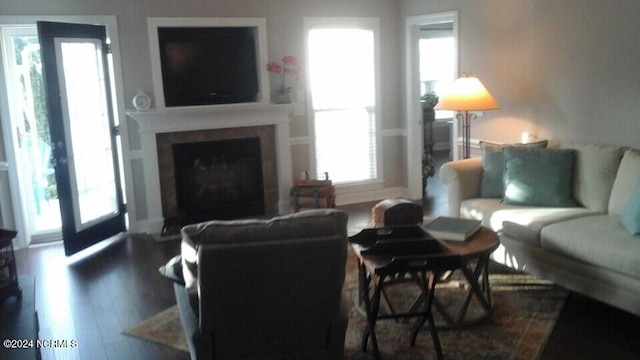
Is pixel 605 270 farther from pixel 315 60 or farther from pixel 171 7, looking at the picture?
pixel 171 7

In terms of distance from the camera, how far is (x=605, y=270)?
3414mm

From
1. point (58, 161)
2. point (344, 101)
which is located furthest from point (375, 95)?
point (58, 161)

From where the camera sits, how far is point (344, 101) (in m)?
6.53

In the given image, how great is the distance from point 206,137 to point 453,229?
320cm

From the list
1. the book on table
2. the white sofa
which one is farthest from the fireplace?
the book on table

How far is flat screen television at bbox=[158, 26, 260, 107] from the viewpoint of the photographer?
5680mm

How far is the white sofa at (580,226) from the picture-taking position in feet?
11.0

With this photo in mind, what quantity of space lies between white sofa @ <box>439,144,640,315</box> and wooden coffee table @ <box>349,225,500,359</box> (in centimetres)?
52

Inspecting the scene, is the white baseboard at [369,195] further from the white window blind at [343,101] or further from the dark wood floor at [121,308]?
the dark wood floor at [121,308]

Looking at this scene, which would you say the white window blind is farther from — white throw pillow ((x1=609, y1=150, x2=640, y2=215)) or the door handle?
white throw pillow ((x1=609, y1=150, x2=640, y2=215))

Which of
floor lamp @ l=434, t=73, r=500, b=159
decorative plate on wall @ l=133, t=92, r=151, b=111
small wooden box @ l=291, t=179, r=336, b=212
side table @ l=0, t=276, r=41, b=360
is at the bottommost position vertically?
side table @ l=0, t=276, r=41, b=360

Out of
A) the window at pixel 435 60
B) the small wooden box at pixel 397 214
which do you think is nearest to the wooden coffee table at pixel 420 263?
the small wooden box at pixel 397 214

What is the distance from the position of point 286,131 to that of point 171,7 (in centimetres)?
170

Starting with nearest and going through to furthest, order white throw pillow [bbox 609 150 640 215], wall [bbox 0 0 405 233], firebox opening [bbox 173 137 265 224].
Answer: white throw pillow [bbox 609 150 640 215] < wall [bbox 0 0 405 233] < firebox opening [bbox 173 137 265 224]
